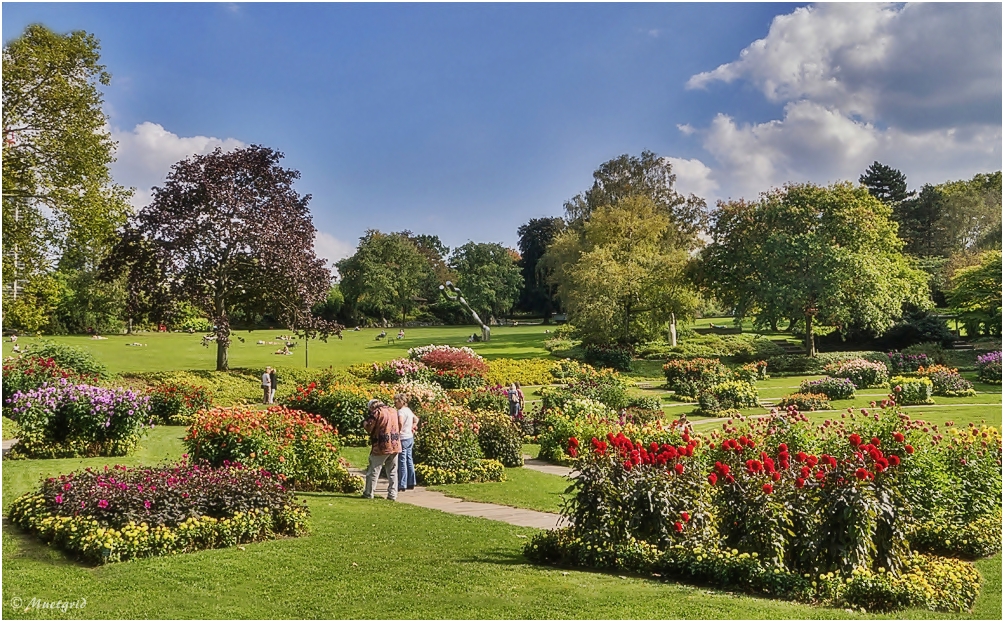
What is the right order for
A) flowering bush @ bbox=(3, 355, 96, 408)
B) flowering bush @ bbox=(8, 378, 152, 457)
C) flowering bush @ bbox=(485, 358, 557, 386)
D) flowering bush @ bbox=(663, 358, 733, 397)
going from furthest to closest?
1. flowering bush @ bbox=(485, 358, 557, 386)
2. flowering bush @ bbox=(663, 358, 733, 397)
3. flowering bush @ bbox=(3, 355, 96, 408)
4. flowering bush @ bbox=(8, 378, 152, 457)

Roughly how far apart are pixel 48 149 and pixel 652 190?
31.3 metres

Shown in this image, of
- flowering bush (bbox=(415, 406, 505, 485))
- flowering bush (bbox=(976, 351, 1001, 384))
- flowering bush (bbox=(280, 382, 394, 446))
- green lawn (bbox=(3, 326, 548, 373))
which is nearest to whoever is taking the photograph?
flowering bush (bbox=(415, 406, 505, 485))

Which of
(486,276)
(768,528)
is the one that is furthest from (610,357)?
(768,528)

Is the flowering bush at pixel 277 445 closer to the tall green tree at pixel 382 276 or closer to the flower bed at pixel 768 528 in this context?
the flower bed at pixel 768 528

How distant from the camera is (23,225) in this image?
52.1 feet

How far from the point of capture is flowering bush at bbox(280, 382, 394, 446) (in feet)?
50.1

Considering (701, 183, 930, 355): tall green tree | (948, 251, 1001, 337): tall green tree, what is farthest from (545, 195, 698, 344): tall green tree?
(948, 251, 1001, 337): tall green tree

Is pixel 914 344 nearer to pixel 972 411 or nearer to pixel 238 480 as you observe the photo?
pixel 972 411

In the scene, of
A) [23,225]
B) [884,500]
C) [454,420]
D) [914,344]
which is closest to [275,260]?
[23,225]

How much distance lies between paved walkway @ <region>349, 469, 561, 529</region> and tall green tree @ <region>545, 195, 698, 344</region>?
866 inches

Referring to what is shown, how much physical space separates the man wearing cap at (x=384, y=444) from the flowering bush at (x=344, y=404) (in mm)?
4921

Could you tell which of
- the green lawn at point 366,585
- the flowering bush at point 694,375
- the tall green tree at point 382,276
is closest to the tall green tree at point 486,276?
the tall green tree at point 382,276

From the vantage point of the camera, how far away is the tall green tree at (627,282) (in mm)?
32000

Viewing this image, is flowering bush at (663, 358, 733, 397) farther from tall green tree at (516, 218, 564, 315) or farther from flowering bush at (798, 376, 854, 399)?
tall green tree at (516, 218, 564, 315)
